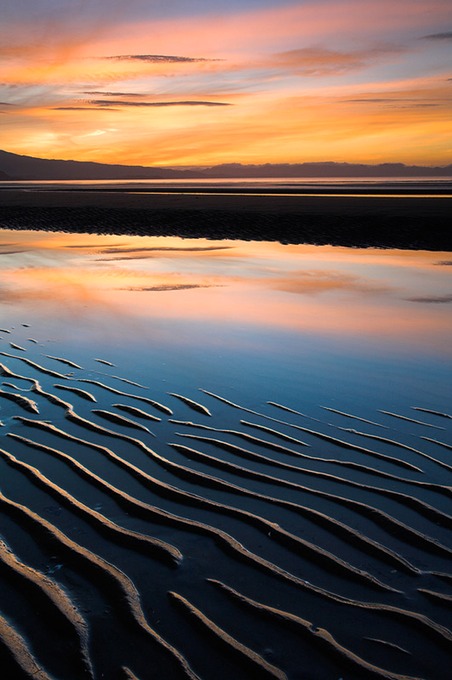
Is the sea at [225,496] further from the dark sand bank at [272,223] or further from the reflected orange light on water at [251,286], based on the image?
the dark sand bank at [272,223]

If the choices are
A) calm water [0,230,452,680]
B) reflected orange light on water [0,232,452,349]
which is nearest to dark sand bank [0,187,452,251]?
reflected orange light on water [0,232,452,349]

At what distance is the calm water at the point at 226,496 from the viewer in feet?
10.1

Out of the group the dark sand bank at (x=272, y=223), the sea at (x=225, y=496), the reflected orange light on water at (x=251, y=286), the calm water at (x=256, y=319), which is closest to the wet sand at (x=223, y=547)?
the sea at (x=225, y=496)

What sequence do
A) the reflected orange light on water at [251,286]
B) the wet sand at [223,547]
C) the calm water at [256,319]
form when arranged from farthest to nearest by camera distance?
the reflected orange light on water at [251,286] → the calm water at [256,319] → the wet sand at [223,547]

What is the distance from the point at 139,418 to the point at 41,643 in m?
2.95

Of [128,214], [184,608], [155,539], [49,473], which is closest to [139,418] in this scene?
[49,473]

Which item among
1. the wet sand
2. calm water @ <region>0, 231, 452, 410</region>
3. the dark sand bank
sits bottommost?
the wet sand

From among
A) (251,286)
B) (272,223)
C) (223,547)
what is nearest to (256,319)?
(251,286)

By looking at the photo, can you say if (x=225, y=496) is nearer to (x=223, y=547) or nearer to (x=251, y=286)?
(x=223, y=547)

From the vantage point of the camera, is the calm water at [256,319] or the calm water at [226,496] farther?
the calm water at [256,319]

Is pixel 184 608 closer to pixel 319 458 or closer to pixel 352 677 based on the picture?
pixel 352 677

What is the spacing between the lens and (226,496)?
14.8ft

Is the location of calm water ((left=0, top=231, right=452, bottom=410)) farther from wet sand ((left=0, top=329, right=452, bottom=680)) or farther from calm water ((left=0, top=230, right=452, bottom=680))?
wet sand ((left=0, top=329, right=452, bottom=680))

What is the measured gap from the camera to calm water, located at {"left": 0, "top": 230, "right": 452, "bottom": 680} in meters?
3.09
